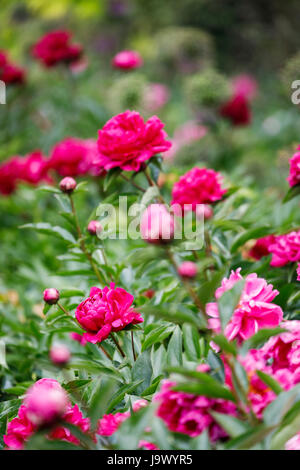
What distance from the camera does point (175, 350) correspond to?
0.80 m

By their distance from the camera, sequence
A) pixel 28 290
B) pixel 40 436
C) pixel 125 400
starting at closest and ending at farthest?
pixel 40 436
pixel 125 400
pixel 28 290

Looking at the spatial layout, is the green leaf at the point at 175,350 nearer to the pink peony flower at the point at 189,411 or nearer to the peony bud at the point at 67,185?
the pink peony flower at the point at 189,411

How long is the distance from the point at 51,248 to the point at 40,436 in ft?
4.14

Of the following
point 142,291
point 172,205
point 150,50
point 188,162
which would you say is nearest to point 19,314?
point 142,291

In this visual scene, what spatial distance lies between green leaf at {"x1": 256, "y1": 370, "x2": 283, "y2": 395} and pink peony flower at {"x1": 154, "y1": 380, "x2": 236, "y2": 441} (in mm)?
46

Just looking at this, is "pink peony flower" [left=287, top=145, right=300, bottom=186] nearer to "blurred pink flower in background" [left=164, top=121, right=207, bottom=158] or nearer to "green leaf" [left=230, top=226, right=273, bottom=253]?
"green leaf" [left=230, top=226, right=273, bottom=253]

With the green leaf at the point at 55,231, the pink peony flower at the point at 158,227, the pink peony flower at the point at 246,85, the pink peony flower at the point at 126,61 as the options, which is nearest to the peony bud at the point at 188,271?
the pink peony flower at the point at 158,227

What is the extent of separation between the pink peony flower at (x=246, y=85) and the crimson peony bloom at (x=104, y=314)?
381 centimetres

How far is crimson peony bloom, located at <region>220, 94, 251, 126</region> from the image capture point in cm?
253

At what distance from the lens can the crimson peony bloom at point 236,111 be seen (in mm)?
2525

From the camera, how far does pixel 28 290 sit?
5.36 feet

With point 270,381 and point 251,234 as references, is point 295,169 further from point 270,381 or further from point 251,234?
point 270,381

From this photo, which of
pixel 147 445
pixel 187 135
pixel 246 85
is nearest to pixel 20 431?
pixel 147 445
